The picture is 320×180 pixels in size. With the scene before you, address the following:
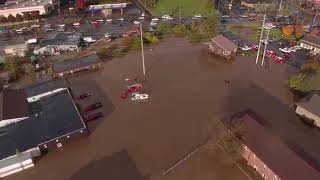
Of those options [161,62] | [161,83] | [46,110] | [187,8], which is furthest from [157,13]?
[46,110]

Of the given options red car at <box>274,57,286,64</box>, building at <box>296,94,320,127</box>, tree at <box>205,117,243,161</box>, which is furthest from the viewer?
red car at <box>274,57,286,64</box>

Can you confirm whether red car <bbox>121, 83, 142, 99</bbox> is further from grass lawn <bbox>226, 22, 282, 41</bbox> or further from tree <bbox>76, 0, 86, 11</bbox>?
tree <bbox>76, 0, 86, 11</bbox>

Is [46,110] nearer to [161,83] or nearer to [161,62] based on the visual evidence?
[161,83]

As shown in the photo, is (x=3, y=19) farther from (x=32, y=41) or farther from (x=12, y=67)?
(x=12, y=67)

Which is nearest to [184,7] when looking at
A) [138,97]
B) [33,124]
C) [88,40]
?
[88,40]

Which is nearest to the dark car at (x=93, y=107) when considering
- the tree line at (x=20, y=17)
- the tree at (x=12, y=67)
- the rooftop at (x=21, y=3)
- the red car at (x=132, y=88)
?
the red car at (x=132, y=88)

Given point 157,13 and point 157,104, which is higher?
point 157,13

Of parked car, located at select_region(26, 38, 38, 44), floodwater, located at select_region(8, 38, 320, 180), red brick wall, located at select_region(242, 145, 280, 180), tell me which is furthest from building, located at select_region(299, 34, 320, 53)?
parked car, located at select_region(26, 38, 38, 44)
